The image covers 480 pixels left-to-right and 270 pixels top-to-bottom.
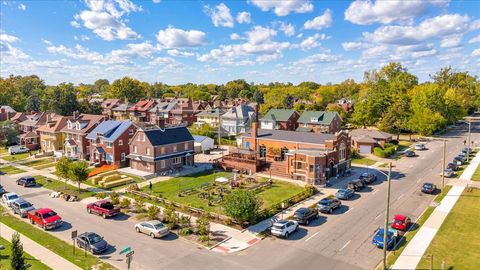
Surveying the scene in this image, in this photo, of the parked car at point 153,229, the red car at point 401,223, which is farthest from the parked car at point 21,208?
the red car at point 401,223

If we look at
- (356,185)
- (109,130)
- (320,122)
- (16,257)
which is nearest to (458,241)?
(356,185)

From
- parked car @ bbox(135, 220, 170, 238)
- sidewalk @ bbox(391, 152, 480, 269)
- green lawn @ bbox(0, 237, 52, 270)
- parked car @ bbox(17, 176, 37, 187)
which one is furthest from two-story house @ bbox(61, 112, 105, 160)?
sidewalk @ bbox(391, 152, 480, 269)

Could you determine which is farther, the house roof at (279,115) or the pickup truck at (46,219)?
the house roof at (279,115)

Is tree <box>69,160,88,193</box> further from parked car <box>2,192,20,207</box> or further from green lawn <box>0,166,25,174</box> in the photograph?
green lawn <box>0,166,25,174</box>

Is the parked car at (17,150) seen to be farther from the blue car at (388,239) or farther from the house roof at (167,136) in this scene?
the blue car at (388,239)

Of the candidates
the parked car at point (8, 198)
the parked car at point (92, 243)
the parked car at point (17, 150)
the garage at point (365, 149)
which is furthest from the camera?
the parked car at point (17, 150)
